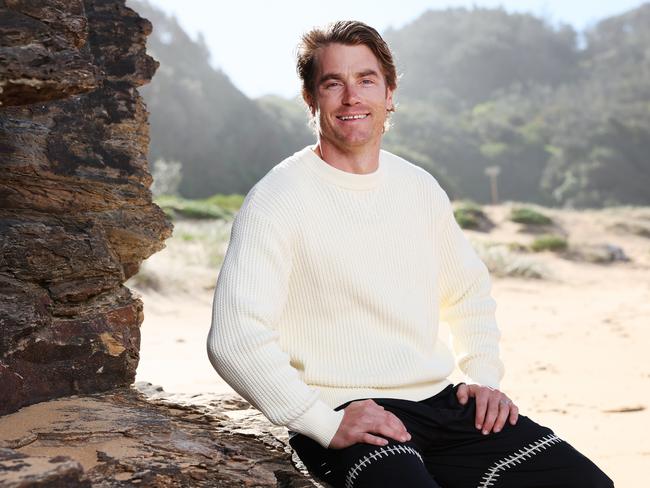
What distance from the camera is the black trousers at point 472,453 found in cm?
244

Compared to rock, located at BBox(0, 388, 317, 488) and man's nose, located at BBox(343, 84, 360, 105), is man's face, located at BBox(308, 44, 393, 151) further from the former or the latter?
rock, located at BBox(0, 388, 317, 488)

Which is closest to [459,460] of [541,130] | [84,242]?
[84,242]

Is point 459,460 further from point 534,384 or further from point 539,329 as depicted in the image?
point 539,329

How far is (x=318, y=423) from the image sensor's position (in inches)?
91.0

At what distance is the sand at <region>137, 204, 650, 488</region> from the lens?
4.65 metres

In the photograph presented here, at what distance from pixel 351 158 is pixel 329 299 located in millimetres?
521

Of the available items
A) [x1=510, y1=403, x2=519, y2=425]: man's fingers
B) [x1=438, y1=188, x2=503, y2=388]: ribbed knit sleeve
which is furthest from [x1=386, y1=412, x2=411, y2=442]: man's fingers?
[x1=438, y1=188, x2=503, y2=388]: ribbed knit sleeve

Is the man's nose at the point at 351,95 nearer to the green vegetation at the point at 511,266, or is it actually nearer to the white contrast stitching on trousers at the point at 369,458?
the white contrast stitching on trousers at the point at 369,458

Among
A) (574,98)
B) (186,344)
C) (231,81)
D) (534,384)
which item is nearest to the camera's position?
(534,384)

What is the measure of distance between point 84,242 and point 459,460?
1.51 meters

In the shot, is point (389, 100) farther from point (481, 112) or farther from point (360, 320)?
point (481, 112)

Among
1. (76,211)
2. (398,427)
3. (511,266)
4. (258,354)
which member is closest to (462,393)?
(398,427)

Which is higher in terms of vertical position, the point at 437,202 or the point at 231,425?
the point at 437,202

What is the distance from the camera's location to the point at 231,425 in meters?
2.83
